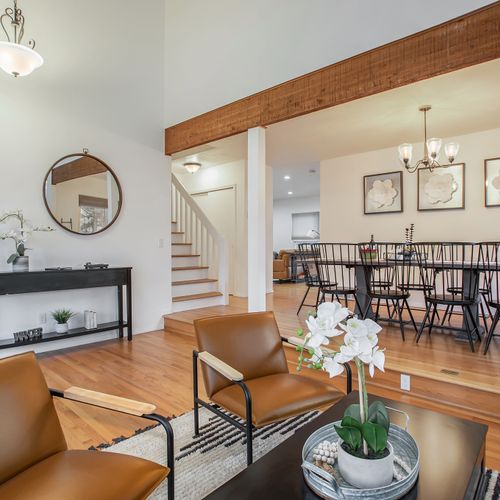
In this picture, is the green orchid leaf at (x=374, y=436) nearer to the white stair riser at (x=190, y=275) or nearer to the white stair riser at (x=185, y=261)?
the white stair riser at (x=190, y=275)

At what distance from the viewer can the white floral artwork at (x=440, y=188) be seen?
512cm

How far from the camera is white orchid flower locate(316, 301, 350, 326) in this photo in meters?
1.09

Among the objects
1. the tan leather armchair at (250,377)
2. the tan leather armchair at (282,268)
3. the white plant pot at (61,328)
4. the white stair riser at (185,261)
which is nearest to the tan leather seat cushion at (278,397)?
the tan leather armchair at (250,377)

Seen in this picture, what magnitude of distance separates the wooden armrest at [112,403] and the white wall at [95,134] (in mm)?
2727

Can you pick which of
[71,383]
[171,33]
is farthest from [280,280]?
[71,383]

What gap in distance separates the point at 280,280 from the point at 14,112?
7193mm

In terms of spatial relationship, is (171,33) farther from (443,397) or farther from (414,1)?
(443,397)

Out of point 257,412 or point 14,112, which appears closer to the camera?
point 257,412

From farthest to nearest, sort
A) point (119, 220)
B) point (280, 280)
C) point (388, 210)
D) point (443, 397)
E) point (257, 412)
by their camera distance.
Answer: point (280, 280)
point (388, 210)
point (119, 220)
point (443, 397)
point (257, 412)

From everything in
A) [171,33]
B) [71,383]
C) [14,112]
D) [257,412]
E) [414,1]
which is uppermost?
[171,33]

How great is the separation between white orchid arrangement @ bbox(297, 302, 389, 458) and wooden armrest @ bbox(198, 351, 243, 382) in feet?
2.35

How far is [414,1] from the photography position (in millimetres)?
2668

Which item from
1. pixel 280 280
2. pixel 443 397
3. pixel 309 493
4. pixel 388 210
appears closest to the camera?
pixel 309 493

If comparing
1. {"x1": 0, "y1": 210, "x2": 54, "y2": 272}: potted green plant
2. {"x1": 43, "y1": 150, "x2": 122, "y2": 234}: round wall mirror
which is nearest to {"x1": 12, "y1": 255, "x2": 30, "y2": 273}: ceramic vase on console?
{"x1": 0, "y1": 210, "x2": 54, "y2": 272}: potted green plant
